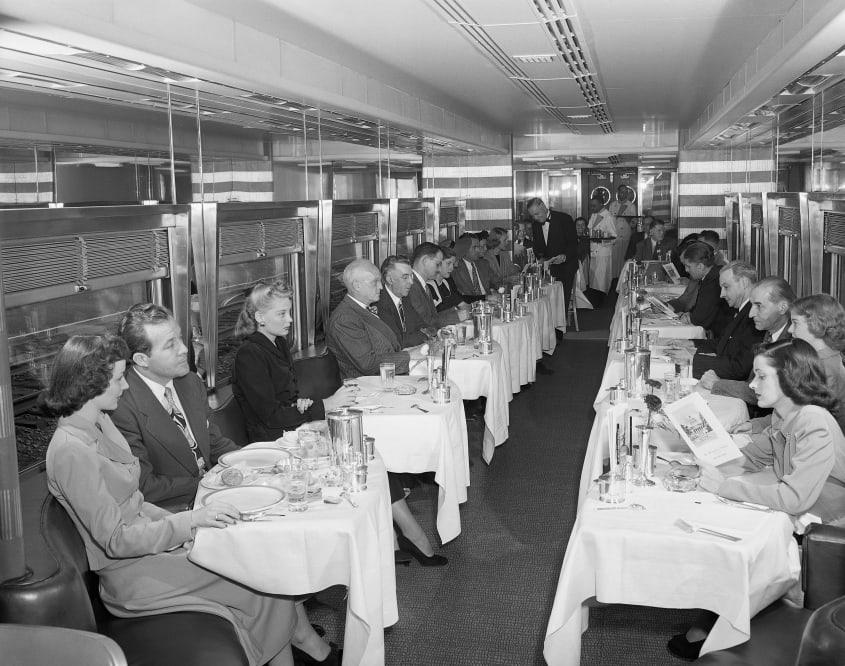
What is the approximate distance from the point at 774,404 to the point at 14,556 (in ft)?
8.84

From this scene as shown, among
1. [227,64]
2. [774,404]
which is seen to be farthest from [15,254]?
[774,404]

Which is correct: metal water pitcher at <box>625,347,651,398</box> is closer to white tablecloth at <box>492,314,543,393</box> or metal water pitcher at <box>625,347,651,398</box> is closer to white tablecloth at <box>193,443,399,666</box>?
white tablecloth at <box>193,443,399,666</box>

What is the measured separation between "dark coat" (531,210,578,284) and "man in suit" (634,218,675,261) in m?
2.10

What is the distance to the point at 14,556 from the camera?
2.81 metres

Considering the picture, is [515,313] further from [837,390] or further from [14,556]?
[14,556]

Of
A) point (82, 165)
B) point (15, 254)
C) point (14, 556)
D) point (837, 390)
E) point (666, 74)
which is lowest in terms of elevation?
point (14, 556)

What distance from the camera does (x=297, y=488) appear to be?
10.8ft

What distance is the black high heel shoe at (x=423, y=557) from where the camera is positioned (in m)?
4.62

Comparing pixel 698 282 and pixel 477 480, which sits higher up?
pixel 698 282

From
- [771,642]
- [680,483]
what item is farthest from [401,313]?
[771,642]

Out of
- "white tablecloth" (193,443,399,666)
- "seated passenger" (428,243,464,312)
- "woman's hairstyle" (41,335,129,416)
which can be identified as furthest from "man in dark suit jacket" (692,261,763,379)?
"woman's hairstyle" (41,335,129,416)

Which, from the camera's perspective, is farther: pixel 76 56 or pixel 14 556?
pixel 76 56

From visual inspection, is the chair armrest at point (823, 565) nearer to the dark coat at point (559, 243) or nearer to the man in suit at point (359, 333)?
the man in suit at point (359, 333)

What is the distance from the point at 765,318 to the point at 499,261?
7.69 meters
